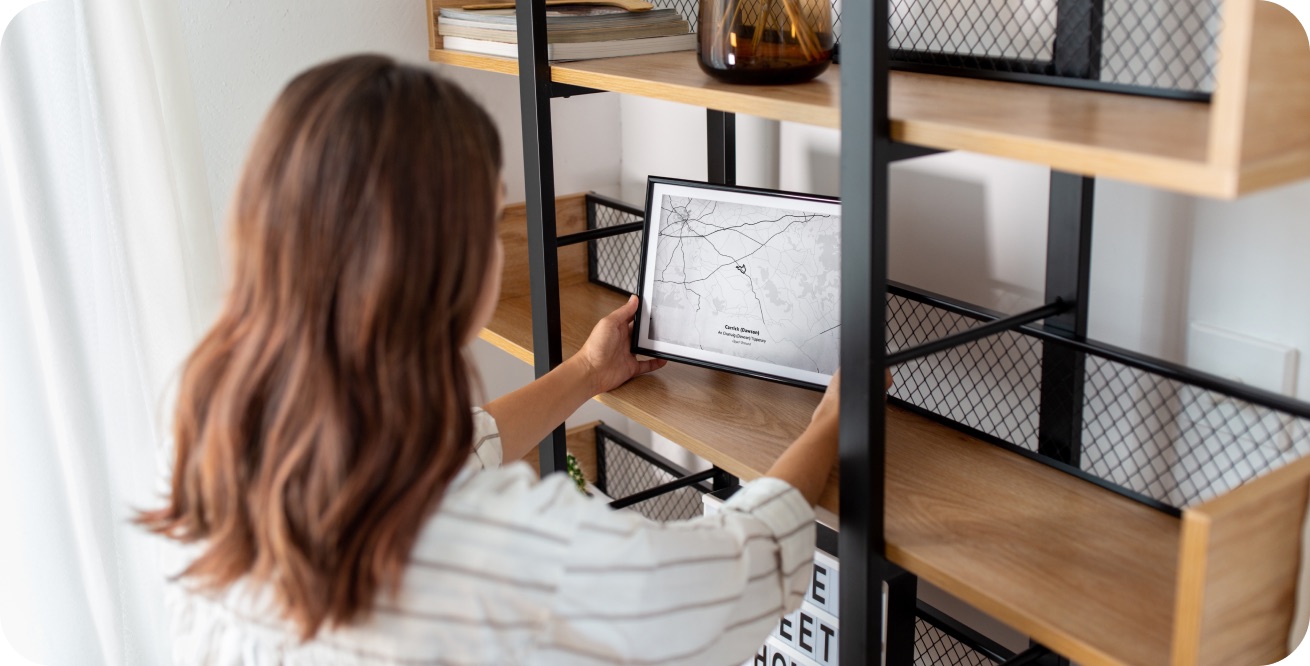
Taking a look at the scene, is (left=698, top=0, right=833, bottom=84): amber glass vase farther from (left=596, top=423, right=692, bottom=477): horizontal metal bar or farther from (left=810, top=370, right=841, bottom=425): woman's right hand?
(left=596, top=423, right=692, bottom=477): horizontal metal bar

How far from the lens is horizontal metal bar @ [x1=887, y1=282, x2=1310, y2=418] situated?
37.7 inches

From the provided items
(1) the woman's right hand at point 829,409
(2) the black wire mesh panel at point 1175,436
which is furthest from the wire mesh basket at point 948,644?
(1) the woman's right hand at point 829,409

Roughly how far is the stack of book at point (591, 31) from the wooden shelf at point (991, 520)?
1.31 feet

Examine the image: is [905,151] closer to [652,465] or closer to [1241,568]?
[1241,568]

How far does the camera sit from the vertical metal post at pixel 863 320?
2.92ft

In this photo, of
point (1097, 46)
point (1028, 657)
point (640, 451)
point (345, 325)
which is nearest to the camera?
point (345, 325)

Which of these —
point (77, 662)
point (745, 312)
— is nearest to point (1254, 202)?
point (745, 312)

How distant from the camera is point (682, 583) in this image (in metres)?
0.87

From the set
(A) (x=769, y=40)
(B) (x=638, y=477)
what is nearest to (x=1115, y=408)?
(A) (x=769, y=40)

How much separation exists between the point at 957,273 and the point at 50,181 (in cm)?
114

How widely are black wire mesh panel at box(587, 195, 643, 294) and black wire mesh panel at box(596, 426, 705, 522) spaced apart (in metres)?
0.30

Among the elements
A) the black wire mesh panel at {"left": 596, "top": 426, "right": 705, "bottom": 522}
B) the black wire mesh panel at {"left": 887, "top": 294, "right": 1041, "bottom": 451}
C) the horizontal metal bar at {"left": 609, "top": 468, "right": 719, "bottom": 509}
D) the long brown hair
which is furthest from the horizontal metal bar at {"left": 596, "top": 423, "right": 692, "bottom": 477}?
the long brown hair

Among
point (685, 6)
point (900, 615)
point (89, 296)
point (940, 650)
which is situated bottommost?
point (940, 650)

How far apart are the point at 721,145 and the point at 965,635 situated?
74cm
